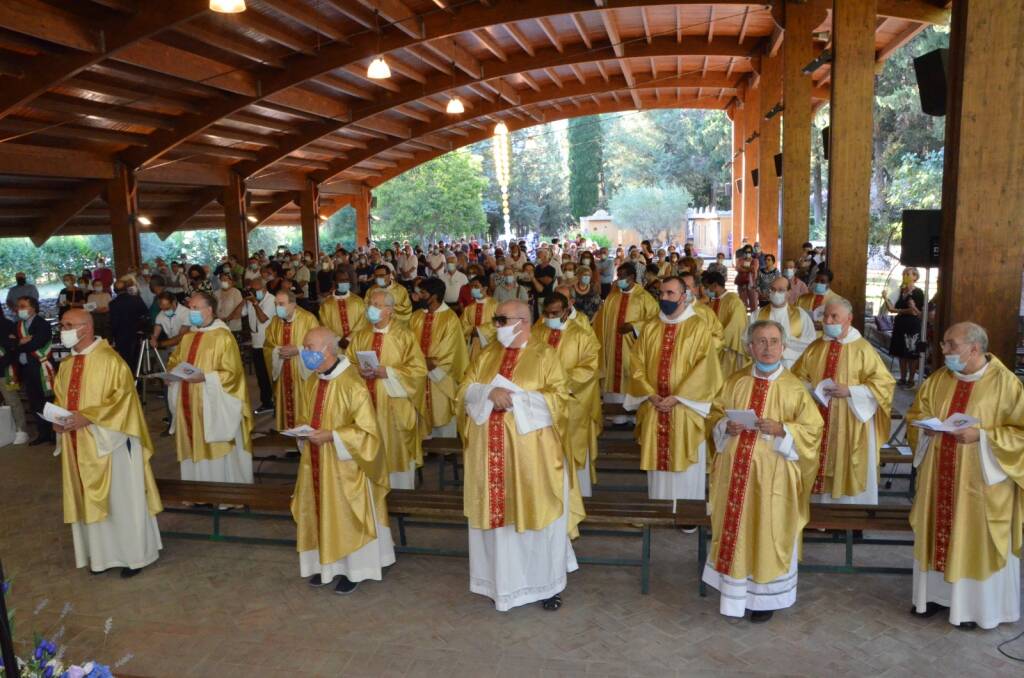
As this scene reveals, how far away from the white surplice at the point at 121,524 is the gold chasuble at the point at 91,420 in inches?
3.1

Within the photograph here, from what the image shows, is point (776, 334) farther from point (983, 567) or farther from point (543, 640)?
point (543, 640)

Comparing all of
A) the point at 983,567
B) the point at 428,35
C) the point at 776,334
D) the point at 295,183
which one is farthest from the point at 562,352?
the point at 295,183

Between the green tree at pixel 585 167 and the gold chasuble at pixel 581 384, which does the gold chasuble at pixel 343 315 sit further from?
the green tree at pixel 585 167

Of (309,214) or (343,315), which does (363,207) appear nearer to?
(309,214)

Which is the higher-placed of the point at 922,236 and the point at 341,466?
the point at 922,236

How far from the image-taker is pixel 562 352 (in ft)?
23.9

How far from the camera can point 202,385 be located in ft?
24.3

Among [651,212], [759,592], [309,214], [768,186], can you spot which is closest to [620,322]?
[759,592]

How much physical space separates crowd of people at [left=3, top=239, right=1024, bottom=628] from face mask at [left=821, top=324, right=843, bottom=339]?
2 centimetres

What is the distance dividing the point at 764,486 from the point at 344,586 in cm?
321

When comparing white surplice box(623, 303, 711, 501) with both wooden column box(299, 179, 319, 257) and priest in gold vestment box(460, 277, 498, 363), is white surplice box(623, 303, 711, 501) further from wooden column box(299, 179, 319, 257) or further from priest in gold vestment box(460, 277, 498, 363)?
wooden column box(299, 179, 319, 257)

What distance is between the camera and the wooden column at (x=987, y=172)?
19.8ft

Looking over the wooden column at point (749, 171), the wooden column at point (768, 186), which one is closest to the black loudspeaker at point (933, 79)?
the wooden column at point (768, 186)

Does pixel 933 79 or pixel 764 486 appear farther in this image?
pixel 933 79
